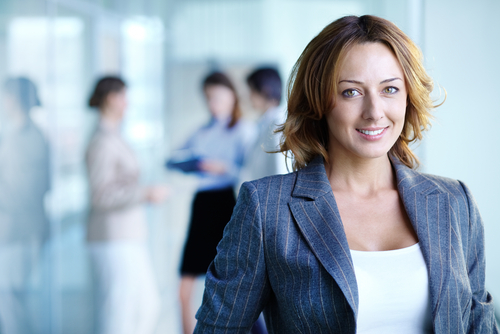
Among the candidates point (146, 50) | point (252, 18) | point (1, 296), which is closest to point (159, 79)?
point (146, 50)

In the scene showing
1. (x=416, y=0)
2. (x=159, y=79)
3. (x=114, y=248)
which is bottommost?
(x=114, y=248)

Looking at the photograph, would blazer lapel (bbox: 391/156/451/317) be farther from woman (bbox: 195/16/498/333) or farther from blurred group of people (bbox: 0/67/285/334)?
blurred group of people (bbox: 0/67/285/334)

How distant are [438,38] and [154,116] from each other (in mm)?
2034

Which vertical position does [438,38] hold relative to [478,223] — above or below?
above

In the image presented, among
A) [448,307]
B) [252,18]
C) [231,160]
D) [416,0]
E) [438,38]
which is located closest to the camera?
[448,307]

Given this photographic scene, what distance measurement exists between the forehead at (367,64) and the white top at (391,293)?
42cm

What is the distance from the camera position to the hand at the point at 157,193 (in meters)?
3.41

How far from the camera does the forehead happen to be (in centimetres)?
113

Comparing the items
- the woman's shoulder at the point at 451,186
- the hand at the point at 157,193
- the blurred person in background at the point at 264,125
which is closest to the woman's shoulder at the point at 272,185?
the woman's shoulder at the point at 451,186

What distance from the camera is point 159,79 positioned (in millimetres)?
3623

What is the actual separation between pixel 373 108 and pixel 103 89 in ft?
7.87

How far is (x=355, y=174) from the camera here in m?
1.28

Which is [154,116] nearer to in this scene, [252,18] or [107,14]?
[107,14]

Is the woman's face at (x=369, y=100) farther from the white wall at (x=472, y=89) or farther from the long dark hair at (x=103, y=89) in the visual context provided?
the long dark hair at (x=103, y=89)
